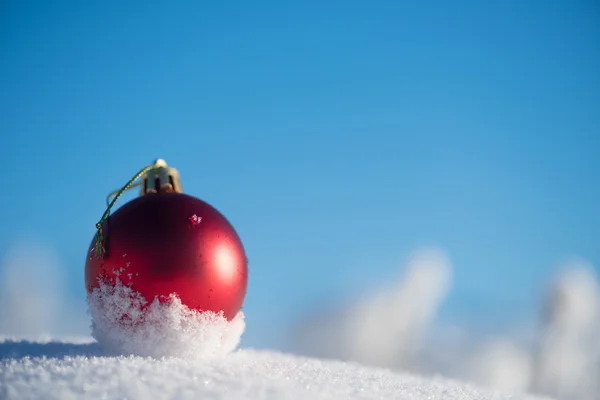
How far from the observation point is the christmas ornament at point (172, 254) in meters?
0.95

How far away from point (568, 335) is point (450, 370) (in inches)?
31.6

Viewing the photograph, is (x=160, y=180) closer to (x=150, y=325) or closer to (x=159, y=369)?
(x=150, y=325)

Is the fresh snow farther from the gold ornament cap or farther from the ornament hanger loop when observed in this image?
the gold ornament cap

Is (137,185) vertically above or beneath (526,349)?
beneath

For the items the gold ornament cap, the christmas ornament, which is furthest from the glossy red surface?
the gold ornament cap

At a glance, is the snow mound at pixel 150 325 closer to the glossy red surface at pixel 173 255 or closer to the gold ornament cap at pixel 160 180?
the glossy red surface at pixel 173 255

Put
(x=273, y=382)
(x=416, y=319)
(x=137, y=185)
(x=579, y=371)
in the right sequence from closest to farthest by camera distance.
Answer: (x=273, y=382), (x=137, y=185), (x=579, y=371), (x=416, y=319)

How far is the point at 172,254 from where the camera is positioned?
0.95 meters

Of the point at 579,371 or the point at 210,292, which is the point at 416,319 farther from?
the point at 210,292

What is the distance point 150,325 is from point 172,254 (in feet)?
0.49

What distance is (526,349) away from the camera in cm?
326

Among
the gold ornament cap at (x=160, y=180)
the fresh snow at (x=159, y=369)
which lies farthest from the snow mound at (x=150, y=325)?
the gold ornament cap at (x=160, y=180)

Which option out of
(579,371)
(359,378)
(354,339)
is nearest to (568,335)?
(579,371)

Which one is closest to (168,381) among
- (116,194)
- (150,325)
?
(150,325)
